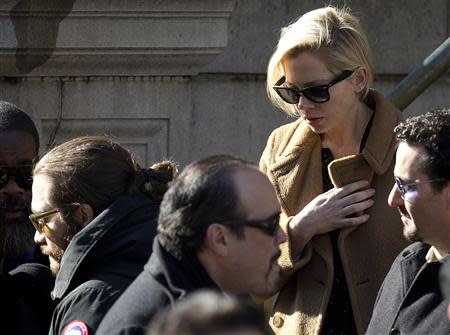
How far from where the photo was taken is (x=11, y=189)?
506 cm

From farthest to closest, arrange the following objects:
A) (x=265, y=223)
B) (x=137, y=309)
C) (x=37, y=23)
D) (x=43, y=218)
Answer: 1. (x=37, y=23)
2. (x=43, y=218)
3. (x=265, y=223)
4. (x=137, y=309)

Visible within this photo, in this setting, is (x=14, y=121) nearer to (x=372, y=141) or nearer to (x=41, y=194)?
(x=41, y=194)

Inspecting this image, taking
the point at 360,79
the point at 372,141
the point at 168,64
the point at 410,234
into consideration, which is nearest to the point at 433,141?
the point at 410,234

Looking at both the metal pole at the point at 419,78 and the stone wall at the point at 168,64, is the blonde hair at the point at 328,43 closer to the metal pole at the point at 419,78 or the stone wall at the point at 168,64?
the metal pole at the point at 419,78

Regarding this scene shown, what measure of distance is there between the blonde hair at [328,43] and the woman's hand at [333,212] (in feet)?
1.21

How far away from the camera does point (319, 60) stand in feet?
15.5

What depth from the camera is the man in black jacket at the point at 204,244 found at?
3518 millimetres

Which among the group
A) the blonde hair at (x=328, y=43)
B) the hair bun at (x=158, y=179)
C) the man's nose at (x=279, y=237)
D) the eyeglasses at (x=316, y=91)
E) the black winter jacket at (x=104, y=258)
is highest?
the blonde hair at (x=328, y=43)

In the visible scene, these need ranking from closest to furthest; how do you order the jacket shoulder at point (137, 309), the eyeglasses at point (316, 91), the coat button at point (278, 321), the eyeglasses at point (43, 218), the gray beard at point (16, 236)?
the jacket shoulder at point (137, 309) → the eyeglasses at point (43, 218) → the eyeglasses at point (316, 91) → the coat button at point (278, 321) → the gray beard at point (16, 236)

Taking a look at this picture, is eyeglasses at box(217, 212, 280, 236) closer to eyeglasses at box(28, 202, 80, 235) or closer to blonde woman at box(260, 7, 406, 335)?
eyeglasses at box(28, 202, 80, 235)

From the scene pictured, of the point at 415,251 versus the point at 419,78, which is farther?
the point at 419,78

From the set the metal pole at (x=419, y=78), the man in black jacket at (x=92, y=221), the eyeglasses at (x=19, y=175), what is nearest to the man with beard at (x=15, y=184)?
the eyeglasses at (x=19, y=175)

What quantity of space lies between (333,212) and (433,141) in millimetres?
515

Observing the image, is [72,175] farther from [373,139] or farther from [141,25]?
[141,25]
